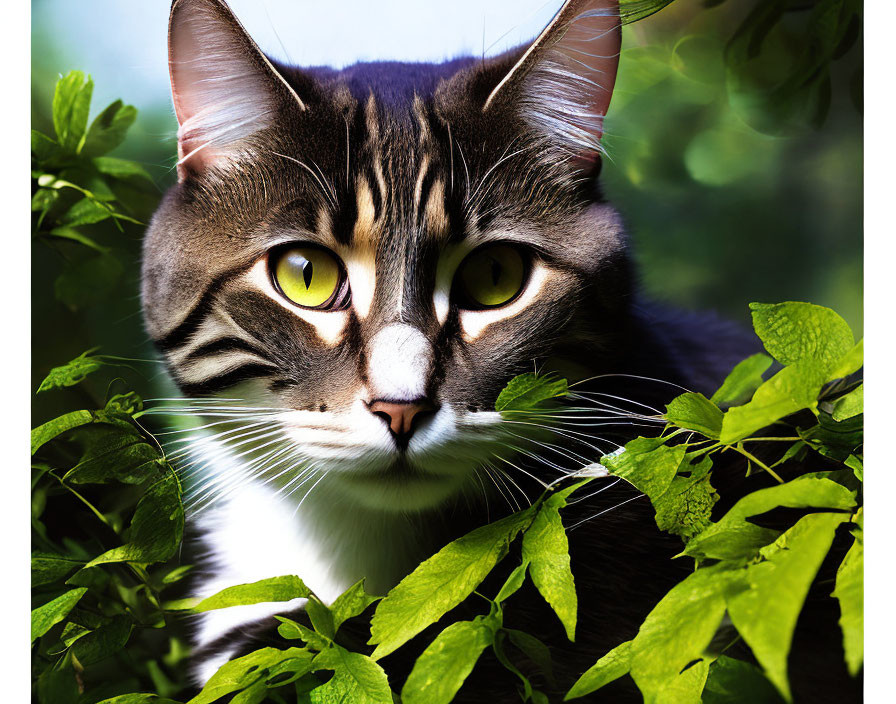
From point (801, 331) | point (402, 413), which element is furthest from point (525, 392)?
point (801, 331)

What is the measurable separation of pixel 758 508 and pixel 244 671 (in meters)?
0.41

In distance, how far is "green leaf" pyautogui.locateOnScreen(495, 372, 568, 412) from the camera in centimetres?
52

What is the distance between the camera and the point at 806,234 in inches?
24.5

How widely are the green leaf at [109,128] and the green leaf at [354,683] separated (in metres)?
0.55

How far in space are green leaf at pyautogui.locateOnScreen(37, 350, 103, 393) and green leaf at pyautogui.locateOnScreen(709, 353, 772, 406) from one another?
1.94 feet

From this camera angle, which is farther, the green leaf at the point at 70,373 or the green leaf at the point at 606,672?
the green leaf at the point at 70,373

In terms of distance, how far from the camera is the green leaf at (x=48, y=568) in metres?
0.65

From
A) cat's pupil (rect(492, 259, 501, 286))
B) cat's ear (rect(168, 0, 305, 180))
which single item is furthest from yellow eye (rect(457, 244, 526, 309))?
cat's ear (rect(168, 0, 305, 180))

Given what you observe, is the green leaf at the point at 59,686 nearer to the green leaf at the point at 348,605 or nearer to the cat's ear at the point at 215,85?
the green leaf at the point at 348,605

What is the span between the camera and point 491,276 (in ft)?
2.00

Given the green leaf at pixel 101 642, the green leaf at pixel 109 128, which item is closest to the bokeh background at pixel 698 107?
the green leaf at pixel 109 128

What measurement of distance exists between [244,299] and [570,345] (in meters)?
0.30

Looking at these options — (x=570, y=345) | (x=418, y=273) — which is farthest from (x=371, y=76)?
(x=570, y=345)

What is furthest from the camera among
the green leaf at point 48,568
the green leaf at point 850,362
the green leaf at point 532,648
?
the green leaf at point 48,568
